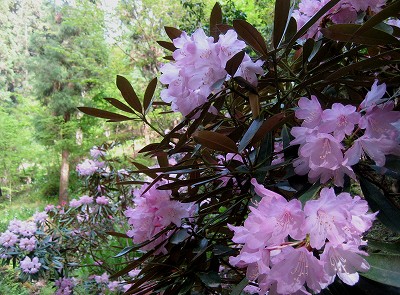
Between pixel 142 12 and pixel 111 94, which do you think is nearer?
pixel 142 12

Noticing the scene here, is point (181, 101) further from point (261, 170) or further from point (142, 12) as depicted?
point (142, 12)

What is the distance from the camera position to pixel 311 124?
379mm

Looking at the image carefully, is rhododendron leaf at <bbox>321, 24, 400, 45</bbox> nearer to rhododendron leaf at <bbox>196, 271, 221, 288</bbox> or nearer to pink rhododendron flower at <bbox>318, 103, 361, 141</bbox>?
pink rhododendron flower at <bbox>318, 103, 361, 141</bbox>

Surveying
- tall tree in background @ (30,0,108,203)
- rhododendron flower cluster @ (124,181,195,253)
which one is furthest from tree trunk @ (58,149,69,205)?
rhododendron flower cluster @ (124,181,195,253)

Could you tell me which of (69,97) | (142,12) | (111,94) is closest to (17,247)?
(142,12)

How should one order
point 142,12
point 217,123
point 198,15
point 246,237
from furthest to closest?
point 142,12, point 198,15, point 217,123, point 246,237

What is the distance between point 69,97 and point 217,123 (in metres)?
7.85

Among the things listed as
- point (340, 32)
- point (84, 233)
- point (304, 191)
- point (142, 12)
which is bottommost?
point (84, 233)

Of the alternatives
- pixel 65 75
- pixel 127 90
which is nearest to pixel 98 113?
pixel 127 90

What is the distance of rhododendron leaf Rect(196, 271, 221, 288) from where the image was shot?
456 millimetres

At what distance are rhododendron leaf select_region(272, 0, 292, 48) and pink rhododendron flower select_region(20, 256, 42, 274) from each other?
79.2 inches

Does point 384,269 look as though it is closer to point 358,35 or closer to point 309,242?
point 309,242

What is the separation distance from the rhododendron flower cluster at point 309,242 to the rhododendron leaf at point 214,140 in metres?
0.12

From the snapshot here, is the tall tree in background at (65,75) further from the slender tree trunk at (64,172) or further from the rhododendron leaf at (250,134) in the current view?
the rhododendron leaf at (250,134)
